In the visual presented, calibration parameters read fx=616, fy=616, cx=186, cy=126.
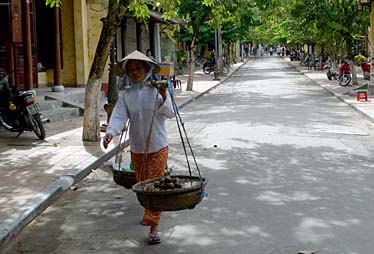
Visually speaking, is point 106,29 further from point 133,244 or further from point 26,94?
point 133,244

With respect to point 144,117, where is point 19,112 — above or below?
below

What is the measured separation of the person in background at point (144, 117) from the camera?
18.9ft

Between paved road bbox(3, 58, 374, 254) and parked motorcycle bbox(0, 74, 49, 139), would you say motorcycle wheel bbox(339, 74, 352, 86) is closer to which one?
paved road bbox(3, 58, 374, 254)

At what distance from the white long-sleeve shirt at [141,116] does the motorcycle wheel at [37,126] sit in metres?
6.34

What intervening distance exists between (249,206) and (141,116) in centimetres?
188

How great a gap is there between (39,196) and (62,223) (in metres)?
0.86

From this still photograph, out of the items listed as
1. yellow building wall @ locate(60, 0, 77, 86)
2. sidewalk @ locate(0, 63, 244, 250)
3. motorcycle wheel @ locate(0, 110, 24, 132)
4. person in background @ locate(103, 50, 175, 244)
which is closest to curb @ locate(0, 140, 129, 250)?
sidewalk @ locate(0, 63, 244, 250)

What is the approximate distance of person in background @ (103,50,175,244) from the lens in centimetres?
577

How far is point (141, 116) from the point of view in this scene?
5.86 m

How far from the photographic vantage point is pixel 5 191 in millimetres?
7621

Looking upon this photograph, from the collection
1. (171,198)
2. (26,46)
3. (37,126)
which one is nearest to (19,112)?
(37,126)

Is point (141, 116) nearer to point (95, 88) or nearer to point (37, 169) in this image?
point (37, 169)

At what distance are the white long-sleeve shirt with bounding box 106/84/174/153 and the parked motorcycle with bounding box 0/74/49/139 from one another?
6.31 meters

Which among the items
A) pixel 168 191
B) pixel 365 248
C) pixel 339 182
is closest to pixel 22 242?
pixel 168 191
